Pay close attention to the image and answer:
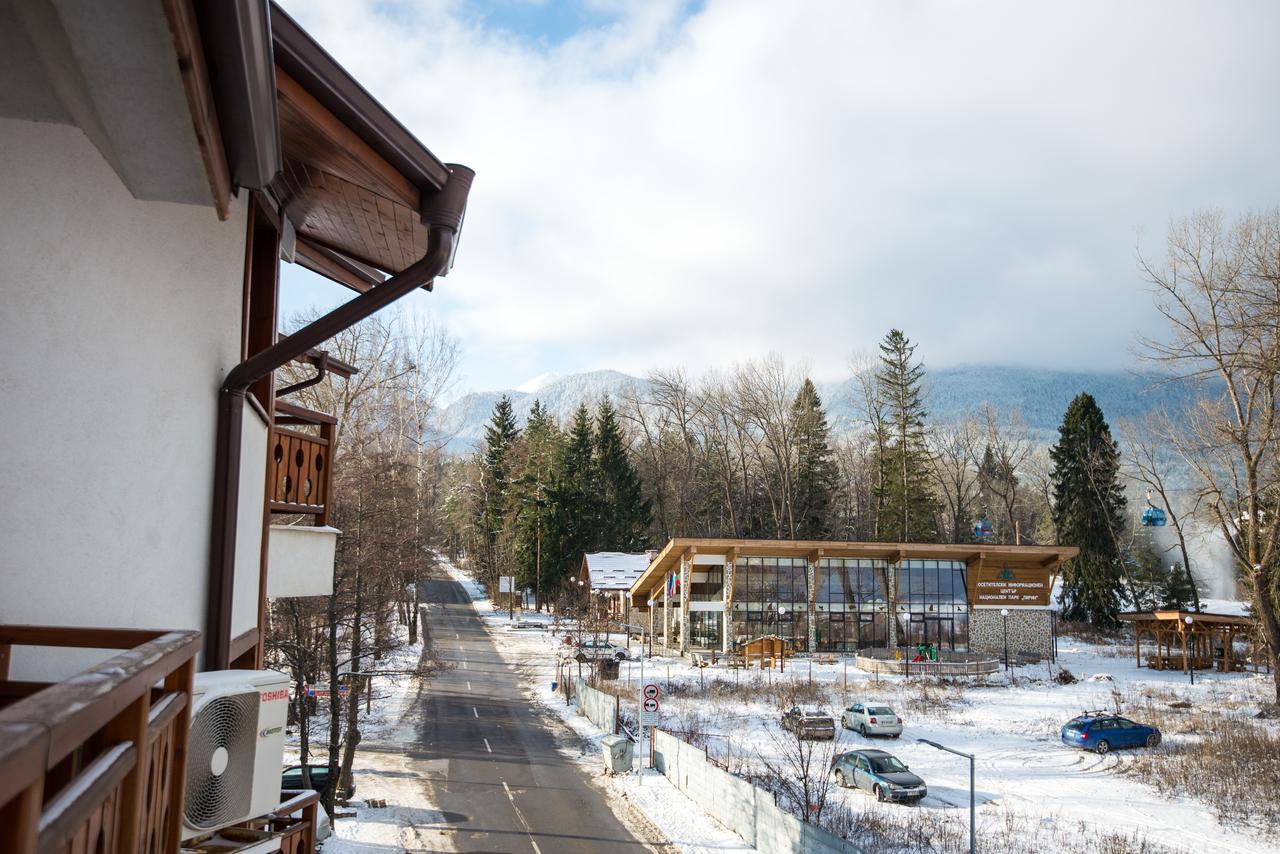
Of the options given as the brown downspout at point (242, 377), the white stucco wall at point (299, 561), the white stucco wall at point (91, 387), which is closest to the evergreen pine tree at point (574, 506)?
the white stucco wall at point (299, 561)

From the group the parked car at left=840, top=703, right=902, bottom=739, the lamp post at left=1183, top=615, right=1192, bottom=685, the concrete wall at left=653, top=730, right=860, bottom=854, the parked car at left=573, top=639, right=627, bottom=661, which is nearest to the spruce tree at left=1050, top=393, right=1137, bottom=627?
the lamp post at left=1183, top=615, right=1192, bottom=685

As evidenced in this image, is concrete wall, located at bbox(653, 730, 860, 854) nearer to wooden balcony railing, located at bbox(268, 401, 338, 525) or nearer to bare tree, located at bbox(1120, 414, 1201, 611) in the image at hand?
wooden balcony railing, located at bbox(268, 401, 338, 525)

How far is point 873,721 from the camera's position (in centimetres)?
2583

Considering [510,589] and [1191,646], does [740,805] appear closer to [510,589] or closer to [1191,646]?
[1191,646]

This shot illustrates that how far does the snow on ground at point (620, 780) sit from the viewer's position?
57.2ft

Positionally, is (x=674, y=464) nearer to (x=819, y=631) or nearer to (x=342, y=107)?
(x=819, y=631)

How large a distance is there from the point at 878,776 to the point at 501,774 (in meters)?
9.54

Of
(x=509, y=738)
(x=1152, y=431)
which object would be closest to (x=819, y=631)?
(x=1152, y=431)

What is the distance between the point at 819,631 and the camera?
4469cm

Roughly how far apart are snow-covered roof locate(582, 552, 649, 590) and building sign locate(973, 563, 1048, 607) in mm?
19767

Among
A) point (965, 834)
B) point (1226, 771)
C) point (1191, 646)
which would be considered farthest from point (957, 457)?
point (965, 834)

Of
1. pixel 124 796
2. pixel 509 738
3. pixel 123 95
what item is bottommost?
pixel 509 738

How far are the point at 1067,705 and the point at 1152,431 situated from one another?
41.8ft

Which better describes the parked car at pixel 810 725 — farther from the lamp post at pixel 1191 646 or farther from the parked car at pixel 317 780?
the lamp post at pixel 1191 646
